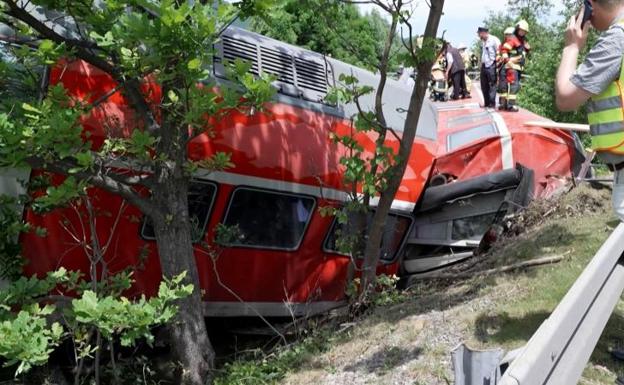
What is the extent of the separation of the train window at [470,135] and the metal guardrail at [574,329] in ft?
17.6

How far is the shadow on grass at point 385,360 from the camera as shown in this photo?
432cm

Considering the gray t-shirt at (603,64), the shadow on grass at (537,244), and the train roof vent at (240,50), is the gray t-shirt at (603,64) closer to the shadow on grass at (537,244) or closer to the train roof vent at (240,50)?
the shadow on grass at (537,244)

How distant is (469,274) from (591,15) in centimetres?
351

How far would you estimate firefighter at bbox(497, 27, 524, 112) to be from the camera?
996 cm

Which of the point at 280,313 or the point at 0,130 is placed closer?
the point at 0,130

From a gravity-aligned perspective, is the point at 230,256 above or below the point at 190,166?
below

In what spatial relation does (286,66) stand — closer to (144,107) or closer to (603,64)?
(144,107)

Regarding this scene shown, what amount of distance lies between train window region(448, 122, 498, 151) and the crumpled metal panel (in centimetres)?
641

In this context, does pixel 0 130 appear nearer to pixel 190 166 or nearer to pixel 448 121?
pixel 190 166

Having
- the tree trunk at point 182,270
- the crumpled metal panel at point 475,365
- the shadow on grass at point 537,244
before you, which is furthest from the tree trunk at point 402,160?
the crumpled metal panel at point 475,365

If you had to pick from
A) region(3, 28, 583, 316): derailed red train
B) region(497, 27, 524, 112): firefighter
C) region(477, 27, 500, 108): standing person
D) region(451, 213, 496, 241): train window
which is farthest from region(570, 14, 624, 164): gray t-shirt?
region(477, 27, 500, 108): standing person

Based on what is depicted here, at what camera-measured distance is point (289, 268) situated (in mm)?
6449

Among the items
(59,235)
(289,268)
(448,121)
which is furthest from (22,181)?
(448,121)

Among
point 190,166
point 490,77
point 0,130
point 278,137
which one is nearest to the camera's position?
point 0,130
